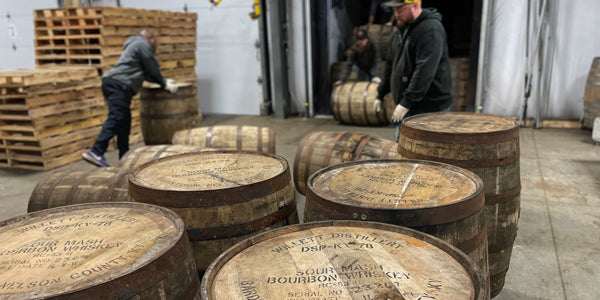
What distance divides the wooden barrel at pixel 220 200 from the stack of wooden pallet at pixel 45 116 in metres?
4.73

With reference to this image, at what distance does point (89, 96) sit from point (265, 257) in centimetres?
656

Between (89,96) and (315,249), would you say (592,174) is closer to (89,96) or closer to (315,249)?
(315,249)

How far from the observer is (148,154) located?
3902 millimetres

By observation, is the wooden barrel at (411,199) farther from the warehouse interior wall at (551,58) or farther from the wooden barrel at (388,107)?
the warehouse interior wall at (551,58)

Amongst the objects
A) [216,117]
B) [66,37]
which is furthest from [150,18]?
[216,117]

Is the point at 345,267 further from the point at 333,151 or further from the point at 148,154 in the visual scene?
the point at 148,154

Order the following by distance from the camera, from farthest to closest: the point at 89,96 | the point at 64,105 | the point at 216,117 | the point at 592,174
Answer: the point at 216,117 → the point at 89,96 → the point at 64,105 → the point at 592,174

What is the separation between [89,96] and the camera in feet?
22.9

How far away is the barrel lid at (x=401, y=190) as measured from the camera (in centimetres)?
173

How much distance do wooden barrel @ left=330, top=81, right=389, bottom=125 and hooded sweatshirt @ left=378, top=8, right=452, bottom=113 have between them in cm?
373

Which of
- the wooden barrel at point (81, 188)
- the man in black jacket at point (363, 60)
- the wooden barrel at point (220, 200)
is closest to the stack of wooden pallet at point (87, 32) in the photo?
the man in black jacket at point (363, 60)

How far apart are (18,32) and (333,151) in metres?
10.9

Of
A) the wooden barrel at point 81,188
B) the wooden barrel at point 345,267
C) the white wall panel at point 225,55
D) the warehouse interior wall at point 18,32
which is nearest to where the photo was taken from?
the wooden barrel at point 345,267

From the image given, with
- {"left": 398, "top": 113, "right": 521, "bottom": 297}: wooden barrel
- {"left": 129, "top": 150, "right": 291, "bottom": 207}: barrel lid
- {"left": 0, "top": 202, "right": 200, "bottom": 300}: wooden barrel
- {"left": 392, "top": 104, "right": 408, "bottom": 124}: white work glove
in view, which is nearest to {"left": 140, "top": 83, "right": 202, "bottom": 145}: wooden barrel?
{"left": 392, "top": 104, "right": 408, "bottom": 124}: white work glove
